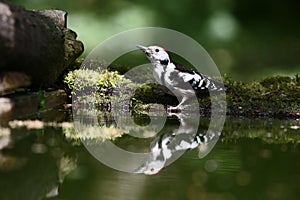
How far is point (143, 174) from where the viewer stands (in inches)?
74.5

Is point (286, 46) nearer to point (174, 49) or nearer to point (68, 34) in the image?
point (174, 49)

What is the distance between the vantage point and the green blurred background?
5133 millimetres

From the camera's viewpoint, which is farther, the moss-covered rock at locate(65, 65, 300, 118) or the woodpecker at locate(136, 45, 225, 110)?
the moss-covered rock at locate(65, 65, 300, 118)

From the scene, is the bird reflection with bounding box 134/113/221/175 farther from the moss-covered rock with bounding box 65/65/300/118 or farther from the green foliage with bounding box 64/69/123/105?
the green foliage with bounding box 64/69/123/105

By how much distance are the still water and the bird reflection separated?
0.07 ft

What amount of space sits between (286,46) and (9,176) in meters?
3.99

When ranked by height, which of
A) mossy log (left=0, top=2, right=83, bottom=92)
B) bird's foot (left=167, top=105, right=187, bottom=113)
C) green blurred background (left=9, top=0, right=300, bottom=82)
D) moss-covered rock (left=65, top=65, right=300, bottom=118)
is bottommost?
bird's foot (left=167, top=105, right=187, bottom=113)

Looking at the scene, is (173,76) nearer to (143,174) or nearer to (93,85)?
(93,85)

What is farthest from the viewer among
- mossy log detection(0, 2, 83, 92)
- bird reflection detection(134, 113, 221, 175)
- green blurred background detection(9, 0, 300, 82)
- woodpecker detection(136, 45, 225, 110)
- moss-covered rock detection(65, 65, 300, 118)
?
green blurred background detection(9, 0, 300, 82)

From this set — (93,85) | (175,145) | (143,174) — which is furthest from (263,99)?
(143,174)

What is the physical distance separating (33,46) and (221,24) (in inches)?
105

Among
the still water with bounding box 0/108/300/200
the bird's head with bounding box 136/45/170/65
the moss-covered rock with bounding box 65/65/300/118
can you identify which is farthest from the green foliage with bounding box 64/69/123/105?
the still water with bounding box 0/108/300/200

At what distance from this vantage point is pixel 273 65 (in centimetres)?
517

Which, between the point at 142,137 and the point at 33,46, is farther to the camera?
the point at 33,46
